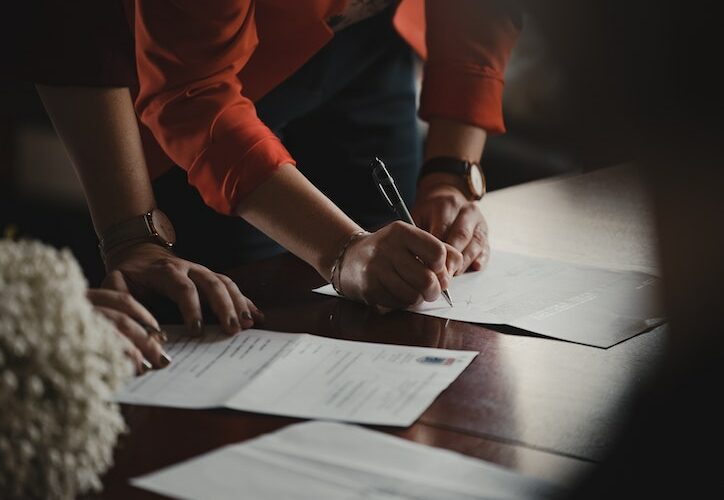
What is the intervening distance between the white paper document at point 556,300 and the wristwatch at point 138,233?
220 millimetres

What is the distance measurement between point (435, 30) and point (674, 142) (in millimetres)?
1320

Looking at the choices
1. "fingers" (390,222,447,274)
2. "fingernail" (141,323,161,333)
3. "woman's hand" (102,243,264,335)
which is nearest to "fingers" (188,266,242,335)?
"woman's hand" (102,243,264,335)

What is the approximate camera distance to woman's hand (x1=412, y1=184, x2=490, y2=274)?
1.37 meters

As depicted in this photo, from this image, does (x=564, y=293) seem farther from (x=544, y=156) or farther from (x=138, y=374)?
(x=544, y=156)

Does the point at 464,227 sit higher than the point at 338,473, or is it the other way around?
the point at 338,473

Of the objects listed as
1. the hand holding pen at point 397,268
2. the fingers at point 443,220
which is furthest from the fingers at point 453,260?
the fingers at point 443,220

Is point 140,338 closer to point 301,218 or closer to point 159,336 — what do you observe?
point 159,336

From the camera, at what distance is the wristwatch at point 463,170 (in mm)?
1557

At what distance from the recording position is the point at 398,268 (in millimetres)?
1185

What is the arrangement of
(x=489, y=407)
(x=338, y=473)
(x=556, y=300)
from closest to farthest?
(x=338, y=473) → (x=489, y=407) → (x=556, y=300)

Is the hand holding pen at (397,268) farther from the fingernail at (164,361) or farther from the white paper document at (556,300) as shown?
the fingernail at (164,361)

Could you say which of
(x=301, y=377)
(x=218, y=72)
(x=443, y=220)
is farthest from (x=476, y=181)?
(x=301, y=377)

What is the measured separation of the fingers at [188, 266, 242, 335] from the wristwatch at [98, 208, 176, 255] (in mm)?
125

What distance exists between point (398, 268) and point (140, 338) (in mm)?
340
